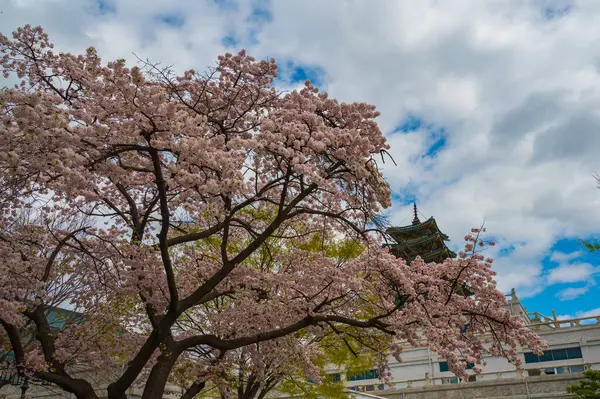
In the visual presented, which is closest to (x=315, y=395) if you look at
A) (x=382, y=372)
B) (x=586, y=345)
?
(x=382, y=372)

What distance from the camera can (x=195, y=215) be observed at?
44.1 feet

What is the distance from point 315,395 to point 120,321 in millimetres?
8289

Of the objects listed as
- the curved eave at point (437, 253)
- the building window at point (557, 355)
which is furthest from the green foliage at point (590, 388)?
the curved eave at point (437, 253)

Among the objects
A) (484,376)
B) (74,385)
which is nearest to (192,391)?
(74,385)

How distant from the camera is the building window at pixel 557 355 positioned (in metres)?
31.1

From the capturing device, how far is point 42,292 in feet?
32.6

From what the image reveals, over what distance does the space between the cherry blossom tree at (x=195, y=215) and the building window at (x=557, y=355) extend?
23.1 meters

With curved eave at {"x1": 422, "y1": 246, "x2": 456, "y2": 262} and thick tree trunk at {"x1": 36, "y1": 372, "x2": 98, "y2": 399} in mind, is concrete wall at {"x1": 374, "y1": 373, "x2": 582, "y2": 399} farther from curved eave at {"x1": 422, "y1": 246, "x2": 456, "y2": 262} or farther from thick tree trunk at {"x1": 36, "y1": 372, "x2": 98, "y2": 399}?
thick tree trunk at {"x1": 36, "y1": 372, "x2": 98, "y2": 399}

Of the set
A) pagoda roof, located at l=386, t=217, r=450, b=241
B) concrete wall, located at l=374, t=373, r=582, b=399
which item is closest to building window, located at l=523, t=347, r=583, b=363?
concrete wall, located at l=374, t=373, r=582, b=399

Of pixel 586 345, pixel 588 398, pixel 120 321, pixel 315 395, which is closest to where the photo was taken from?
pixel 120 321

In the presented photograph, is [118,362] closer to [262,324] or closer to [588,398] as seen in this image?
[262,324]

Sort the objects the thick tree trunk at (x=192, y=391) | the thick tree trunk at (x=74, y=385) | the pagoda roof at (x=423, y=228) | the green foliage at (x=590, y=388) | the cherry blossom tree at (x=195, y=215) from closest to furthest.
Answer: the cherry blossom tree at (x=195, y=215) → the thick tree trunk at (x=74, y=385) → the thick tree trunk at (x=192, y=391) → the green foliage at (x=590, y=388) → the pagoda roof at (x=423, y=228)

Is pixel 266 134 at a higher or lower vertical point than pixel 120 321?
higher

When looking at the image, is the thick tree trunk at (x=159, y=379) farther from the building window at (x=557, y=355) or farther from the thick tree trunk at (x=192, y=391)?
the building window at (x=557, y=355)
